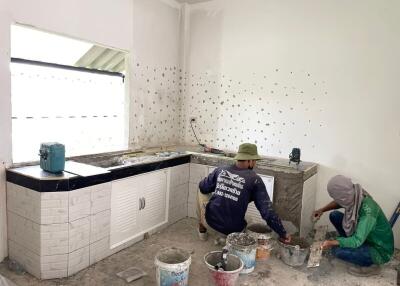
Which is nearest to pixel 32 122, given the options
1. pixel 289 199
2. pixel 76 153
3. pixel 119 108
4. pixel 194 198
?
pixel 76 153

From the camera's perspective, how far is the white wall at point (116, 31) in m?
2.36

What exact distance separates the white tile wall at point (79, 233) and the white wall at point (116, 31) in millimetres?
631

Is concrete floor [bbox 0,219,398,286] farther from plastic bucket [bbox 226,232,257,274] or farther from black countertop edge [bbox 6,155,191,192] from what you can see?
black countertop edge [bbox 6,155,191,192]

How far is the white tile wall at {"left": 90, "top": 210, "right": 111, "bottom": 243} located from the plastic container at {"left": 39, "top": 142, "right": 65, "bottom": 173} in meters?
0.47

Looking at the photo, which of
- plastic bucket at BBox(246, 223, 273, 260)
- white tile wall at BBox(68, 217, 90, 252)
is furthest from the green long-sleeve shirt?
white tile wall at BBox(68, 217, 90, 252)

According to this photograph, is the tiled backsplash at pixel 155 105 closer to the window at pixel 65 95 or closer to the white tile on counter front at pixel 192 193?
the window at pixel 65 95

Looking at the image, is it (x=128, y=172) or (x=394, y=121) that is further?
(x=394, y=121)

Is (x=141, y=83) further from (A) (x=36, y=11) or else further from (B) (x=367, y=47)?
(B) (x=367, y=47)

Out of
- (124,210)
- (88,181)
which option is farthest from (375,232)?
(88,181)

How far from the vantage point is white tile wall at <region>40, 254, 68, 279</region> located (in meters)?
2.24

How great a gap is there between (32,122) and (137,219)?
1.34m

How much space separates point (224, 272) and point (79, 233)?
1.12m

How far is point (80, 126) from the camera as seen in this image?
131 inches

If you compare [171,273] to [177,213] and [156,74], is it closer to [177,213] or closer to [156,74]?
[177,213]
